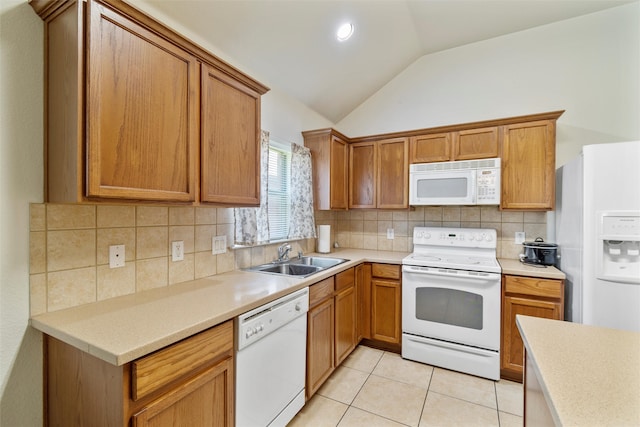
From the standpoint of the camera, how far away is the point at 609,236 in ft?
5.80

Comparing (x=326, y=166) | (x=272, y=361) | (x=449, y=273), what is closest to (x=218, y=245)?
(x=272, y=361)

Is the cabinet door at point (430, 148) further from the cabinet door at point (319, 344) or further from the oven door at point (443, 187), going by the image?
the cabinet door at point (319, 344)

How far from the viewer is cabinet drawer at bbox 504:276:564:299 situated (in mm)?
2086

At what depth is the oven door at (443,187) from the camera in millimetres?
2549

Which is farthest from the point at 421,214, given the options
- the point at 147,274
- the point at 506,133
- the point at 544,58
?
the point at 147,274

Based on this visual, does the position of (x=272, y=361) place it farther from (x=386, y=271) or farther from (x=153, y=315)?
(x=386, y=271)

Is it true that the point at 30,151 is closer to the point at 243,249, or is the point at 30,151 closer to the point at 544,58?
the point at 243,249

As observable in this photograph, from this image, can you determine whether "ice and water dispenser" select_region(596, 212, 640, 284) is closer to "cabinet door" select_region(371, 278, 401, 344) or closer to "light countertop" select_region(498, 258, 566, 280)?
"light countertop" select_region(498, 258, 566, 280)

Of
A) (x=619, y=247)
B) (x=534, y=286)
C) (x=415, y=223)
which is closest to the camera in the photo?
(x=619, y=247)

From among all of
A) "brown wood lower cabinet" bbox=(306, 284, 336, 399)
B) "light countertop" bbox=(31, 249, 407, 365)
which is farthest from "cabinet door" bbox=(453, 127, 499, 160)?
"light countertop" bbox=(31, 249, 407, 365)

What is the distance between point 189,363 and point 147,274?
69 centimetres

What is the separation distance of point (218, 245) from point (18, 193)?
1034 millimetres

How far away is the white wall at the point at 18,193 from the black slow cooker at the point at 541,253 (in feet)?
10.7

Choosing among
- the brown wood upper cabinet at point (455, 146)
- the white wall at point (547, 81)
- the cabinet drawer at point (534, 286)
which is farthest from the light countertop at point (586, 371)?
the white wall at point (547, 81)
